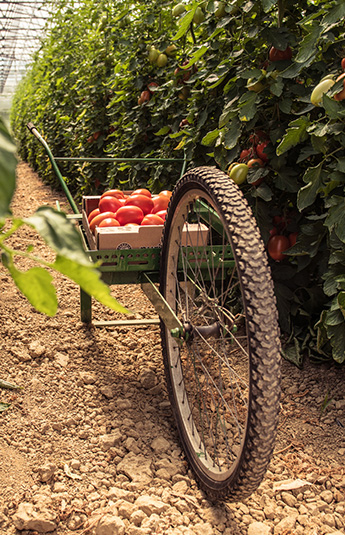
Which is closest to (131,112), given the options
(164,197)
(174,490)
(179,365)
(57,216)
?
(164,197)

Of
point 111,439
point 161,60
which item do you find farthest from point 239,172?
point 161,60

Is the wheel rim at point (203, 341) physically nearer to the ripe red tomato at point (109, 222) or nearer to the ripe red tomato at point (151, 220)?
the ripe red tomato at point (151, 220)

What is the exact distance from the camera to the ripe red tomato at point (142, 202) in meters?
2.41

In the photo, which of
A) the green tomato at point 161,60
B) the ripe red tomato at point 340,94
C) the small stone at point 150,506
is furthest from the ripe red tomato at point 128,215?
the green tomato at point 161,60

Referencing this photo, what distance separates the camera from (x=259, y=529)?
1.51m

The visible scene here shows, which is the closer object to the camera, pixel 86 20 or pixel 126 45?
pixel 126 45

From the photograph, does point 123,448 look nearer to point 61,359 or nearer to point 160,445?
point 160,445

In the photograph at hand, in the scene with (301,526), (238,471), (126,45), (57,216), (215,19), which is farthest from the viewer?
(126,45)

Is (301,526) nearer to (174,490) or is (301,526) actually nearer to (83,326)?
(174,490)

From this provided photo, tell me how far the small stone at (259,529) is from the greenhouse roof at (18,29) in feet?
44.6

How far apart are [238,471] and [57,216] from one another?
1.17 meters

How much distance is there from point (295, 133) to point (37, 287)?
1.66 m

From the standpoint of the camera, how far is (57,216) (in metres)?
0.39

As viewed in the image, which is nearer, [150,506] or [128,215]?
[150,506]
